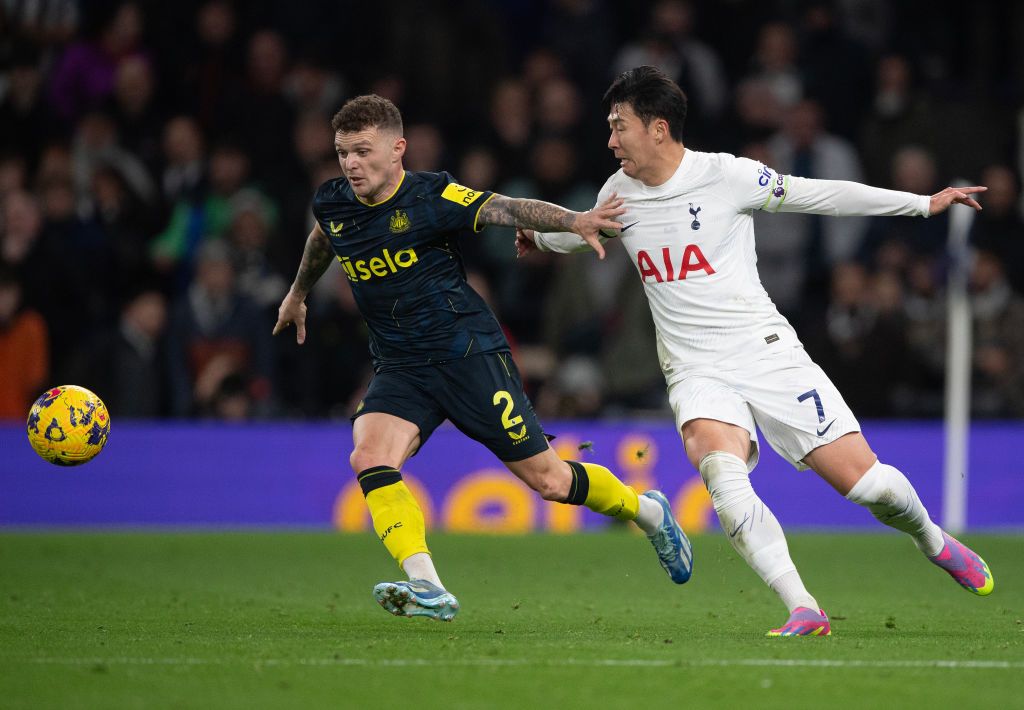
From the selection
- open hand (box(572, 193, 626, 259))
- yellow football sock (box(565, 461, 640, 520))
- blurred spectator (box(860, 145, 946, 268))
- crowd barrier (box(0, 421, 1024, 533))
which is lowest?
crowd barrier (box(0, 421, 1024, 533))

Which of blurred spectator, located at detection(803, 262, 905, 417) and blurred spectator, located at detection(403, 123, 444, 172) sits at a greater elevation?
blurred spectator, located at detection(403, 123, 444, 172)

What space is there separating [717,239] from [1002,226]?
349 inches

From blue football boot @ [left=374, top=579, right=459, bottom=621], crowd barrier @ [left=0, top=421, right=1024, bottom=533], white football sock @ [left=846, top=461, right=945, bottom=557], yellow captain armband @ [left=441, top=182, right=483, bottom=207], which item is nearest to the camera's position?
blue football boot @ [left=374, top=579, right=459, bottom=621]

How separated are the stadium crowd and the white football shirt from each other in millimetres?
7420

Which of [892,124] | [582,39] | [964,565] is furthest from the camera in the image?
[582,39]

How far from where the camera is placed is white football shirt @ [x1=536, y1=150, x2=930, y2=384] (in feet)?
25.3

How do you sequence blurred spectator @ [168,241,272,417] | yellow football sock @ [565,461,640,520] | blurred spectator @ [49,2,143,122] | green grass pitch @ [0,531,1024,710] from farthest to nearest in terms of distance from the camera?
blurred spectator @ [49,2,143,122], blurred spectator @ [168,241,272,417], yellow football sock @ [565,461,640,520], green grass pitch @ [0,531,1024,710]

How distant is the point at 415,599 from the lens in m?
7.14

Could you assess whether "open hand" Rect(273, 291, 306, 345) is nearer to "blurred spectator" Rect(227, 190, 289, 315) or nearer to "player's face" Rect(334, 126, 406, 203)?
"player's face" Rect(334, 126, 406, 203)

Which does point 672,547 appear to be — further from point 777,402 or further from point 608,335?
point 608,335

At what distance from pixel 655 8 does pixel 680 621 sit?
36.2ft

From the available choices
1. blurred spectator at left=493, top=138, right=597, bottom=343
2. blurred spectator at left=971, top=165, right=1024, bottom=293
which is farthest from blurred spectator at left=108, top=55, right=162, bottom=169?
blurred spectator at left=971, top=165, right=1024, bottom=293

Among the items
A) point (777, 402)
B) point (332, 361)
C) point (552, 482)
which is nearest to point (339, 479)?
point (332, 361)

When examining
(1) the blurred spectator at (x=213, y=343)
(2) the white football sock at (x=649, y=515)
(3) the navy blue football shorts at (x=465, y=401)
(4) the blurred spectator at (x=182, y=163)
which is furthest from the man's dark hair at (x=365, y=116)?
(4) the blurred spectator at (x=182, y=163)
